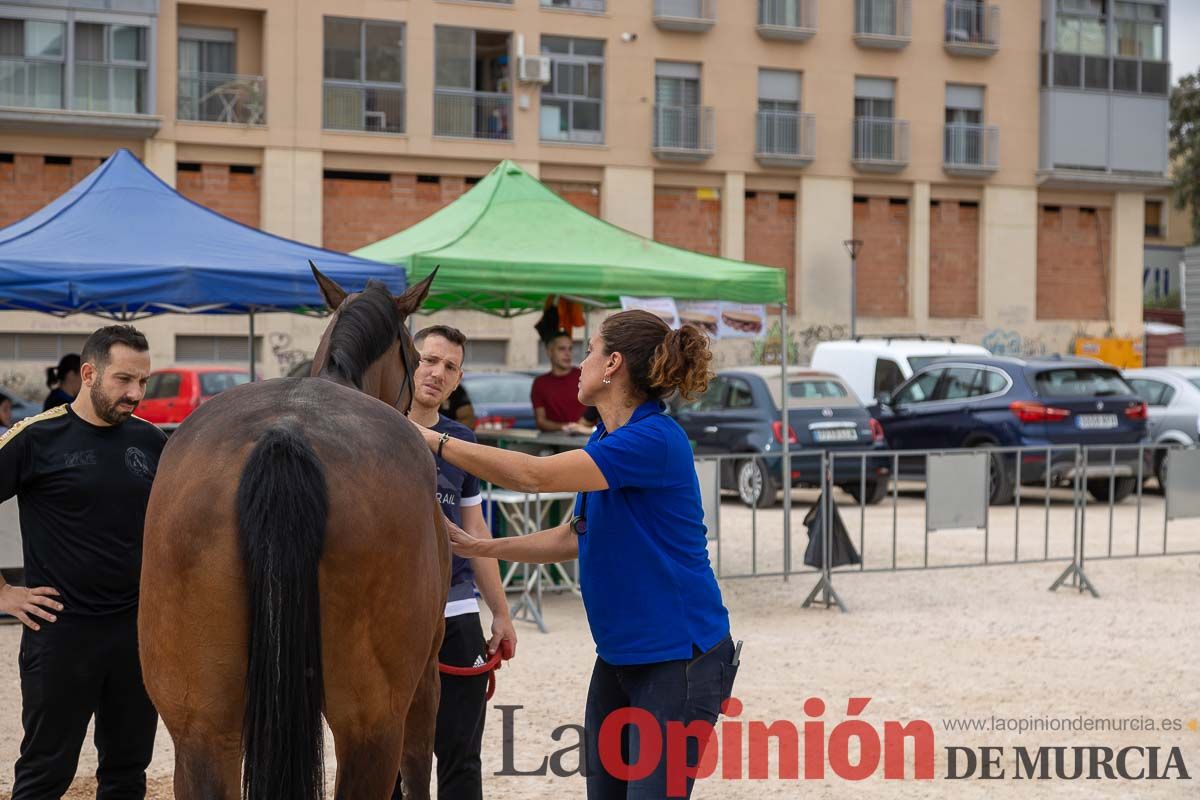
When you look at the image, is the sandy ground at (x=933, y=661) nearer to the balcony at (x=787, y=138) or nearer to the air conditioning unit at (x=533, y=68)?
the air conditioning unit at (x=533, y=68)

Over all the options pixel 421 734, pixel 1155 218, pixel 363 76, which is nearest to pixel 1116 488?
pixel 421 734

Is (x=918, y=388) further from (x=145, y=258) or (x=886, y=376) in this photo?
(x=145, y=258)

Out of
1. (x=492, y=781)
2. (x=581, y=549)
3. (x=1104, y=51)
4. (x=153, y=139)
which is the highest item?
(x=1104, y=51)

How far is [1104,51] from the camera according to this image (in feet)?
135

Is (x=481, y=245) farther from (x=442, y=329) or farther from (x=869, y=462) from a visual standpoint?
(x=869, y=462)

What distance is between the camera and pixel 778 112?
124 ft

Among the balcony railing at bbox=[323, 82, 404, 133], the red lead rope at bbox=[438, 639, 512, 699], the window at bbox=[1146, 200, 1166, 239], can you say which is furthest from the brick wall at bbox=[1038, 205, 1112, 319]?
the red lead rope at bbox=[438, 639, 512, 699]

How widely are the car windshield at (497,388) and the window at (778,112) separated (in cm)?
1787

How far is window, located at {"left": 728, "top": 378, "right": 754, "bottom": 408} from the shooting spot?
61.4 ft

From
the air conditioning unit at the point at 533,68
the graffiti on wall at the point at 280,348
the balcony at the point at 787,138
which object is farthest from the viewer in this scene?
the balcony at the point at 787,138

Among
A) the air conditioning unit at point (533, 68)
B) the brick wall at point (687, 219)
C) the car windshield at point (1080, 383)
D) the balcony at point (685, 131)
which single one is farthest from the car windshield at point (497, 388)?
the balcony at point (685, 131)

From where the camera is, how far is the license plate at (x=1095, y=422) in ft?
60.1

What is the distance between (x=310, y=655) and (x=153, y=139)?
30301mm

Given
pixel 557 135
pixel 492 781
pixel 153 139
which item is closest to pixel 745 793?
pixel 492 781
